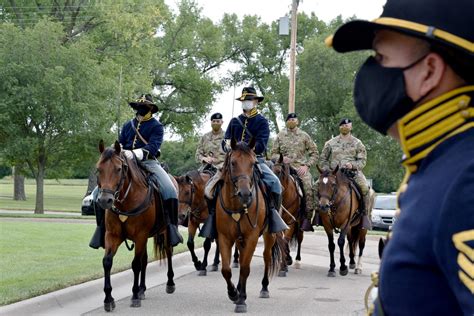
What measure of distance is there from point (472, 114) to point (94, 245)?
9843mm

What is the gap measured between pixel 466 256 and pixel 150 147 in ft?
33.8

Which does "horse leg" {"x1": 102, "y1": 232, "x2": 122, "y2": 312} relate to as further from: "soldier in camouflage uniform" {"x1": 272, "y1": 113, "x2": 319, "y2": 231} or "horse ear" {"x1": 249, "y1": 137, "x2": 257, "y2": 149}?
"soldier in camouflage uniform" {"x1": 272, "y1": 113, "x2": 319, "y2": 231}

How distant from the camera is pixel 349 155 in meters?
16.6

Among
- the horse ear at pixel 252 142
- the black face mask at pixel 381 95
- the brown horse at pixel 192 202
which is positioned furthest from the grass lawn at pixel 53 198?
the black face mask at pixel 381 95

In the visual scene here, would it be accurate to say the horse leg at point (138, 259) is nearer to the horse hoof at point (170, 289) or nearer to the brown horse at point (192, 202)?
the horse hoof at point (170, 289)

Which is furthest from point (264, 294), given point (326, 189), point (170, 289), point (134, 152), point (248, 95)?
point (326, 189)

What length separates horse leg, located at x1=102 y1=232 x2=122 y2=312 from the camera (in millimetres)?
10453

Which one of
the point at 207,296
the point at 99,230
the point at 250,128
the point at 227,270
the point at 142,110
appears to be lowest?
the point at 207,296

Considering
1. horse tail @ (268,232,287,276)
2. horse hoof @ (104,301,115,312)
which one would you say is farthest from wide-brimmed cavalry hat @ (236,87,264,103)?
horse hoof @ (104,301,115,312)

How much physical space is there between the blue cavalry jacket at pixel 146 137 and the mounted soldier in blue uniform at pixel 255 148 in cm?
94

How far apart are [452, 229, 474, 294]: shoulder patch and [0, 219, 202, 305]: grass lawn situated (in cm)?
841

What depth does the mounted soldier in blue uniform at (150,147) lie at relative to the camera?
12.0 meters

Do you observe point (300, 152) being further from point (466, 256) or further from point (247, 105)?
point (466, 256)

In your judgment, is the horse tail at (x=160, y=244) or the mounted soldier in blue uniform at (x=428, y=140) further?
the horse tail at (x=160, y=244)
